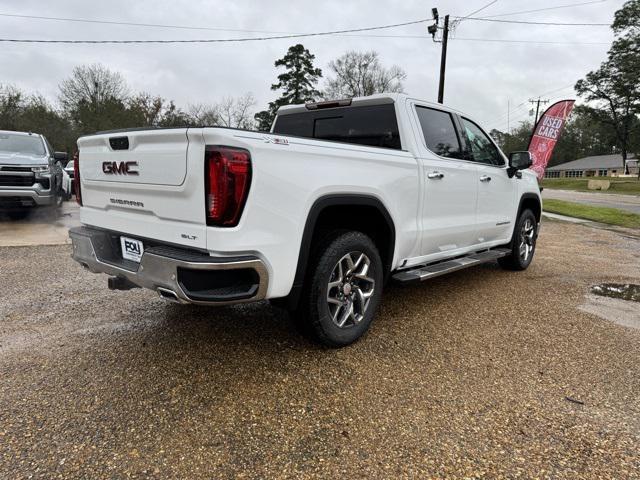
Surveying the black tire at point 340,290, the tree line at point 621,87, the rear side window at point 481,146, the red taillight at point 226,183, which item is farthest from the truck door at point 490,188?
the tree line at point 621,87

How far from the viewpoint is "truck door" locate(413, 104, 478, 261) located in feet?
12.1

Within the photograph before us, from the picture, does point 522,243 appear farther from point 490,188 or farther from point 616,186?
point 616,186

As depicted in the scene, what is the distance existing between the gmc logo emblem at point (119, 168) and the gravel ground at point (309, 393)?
1272mm

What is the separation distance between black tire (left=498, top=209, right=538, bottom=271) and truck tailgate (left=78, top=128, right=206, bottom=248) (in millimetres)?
4369

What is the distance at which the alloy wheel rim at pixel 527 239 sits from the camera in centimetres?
564

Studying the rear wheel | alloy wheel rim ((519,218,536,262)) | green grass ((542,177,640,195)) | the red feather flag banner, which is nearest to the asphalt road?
the red feather flag banner

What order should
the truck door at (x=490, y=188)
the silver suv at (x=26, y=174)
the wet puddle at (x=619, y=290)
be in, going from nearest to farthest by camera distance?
the truck door at (x=490, y=188) → the wet puddle at (x=619, y=290) → the silver suv at (x=26, y=174)

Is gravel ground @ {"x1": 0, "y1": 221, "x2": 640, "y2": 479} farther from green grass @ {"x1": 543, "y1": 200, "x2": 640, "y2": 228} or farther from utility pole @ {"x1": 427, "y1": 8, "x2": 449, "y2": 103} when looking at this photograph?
utility pole @ {"x1": 427, "y1": 8, "x2": 449, "y2": 103}

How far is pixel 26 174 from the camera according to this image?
830 cm

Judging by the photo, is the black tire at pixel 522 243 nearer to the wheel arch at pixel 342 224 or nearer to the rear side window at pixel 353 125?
the rear side window at pixel 353 125

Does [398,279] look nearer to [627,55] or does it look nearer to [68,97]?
[68,97]

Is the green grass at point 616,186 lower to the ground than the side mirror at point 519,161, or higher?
lower

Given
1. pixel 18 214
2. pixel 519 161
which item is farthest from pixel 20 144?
pixel 519 161

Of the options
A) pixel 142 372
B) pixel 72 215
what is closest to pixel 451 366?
pixel 142 372
